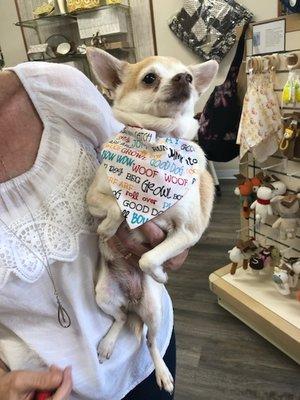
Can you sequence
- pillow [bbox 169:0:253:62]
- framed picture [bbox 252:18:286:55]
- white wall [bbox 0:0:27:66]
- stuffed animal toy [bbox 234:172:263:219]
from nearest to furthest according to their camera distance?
framed picture [bbox 252:18:286:55] → stuffed animal toy [bbox 234:172:263:219] → pillow [bbox 169:0:253:62] → white wall [bbox 0:0:27:66]

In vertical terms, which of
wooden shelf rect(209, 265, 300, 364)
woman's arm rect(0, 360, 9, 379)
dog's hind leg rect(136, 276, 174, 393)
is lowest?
wooden shelf rect(209, 265, 300, 364)

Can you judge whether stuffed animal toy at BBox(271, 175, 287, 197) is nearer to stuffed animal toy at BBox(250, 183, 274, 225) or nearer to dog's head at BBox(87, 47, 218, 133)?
stuffed animal toy at BBox(250, 183, 274, 225)

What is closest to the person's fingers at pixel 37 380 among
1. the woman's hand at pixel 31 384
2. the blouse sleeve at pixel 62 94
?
the woman's hand at pixel 31 384

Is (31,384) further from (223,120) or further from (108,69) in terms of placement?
(223,120)

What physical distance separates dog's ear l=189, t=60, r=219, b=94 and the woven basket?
2447 mm

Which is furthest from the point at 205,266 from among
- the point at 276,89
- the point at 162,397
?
the point at 162,397

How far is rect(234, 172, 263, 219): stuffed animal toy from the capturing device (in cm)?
164

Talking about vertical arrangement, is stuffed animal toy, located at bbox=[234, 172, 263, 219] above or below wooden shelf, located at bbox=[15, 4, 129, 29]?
below

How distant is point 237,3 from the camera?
113 inches

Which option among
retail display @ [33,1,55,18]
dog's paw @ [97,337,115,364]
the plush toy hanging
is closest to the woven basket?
retail display @ [33,1,55,18]

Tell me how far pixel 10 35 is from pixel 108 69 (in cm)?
333

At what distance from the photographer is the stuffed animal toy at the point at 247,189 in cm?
164

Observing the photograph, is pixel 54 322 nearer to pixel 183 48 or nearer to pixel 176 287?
pixel 176 287

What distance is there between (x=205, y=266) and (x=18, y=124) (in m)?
1.80
